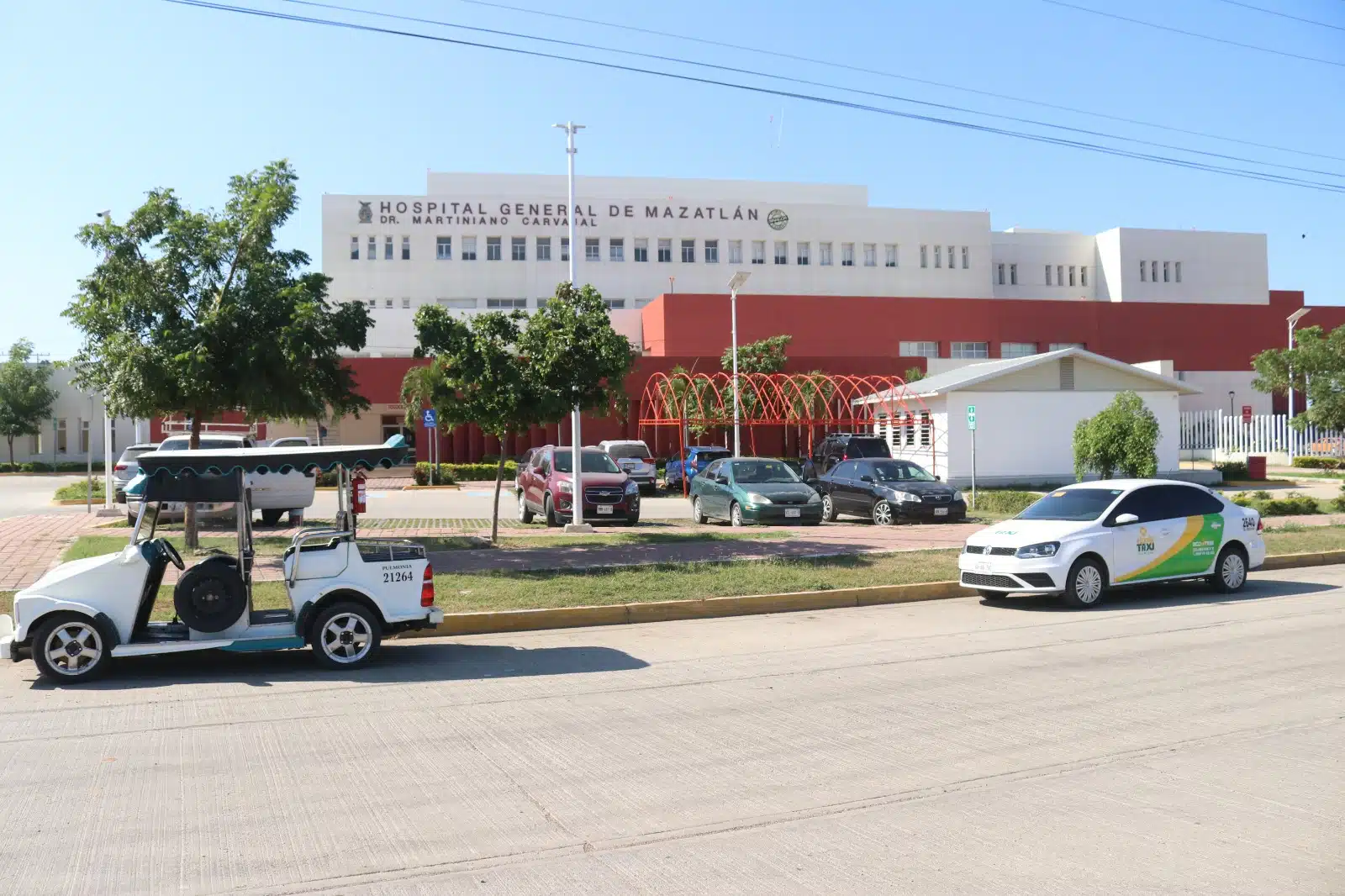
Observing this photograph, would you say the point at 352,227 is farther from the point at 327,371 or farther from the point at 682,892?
the point at 682,892

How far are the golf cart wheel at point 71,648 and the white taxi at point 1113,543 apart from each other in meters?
9.51

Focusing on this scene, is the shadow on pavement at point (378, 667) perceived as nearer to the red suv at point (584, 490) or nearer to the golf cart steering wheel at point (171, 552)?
the golf cart steering wheel at point (171, 552)

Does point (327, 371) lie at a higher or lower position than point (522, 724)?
higher

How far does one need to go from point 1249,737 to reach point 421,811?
16.9ft

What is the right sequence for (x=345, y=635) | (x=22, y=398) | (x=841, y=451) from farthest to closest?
(x=22, y=398)
(x=841, y=451)
(x=345, y=635)

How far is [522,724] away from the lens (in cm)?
785

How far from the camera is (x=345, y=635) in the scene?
9.83 metres

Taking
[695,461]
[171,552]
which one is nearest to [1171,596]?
[171,552]

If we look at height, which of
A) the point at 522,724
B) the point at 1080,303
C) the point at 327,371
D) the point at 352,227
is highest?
the point at 352,227

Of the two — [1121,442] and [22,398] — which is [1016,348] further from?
[22,398]

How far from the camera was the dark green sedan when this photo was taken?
23.0 m

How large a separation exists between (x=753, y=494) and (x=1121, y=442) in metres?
11.0

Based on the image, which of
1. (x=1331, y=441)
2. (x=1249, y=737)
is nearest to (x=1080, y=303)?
(x=1331, y=441)

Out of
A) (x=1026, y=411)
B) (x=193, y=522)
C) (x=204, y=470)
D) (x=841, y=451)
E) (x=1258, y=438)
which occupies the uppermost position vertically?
(x=1026, y=411)
